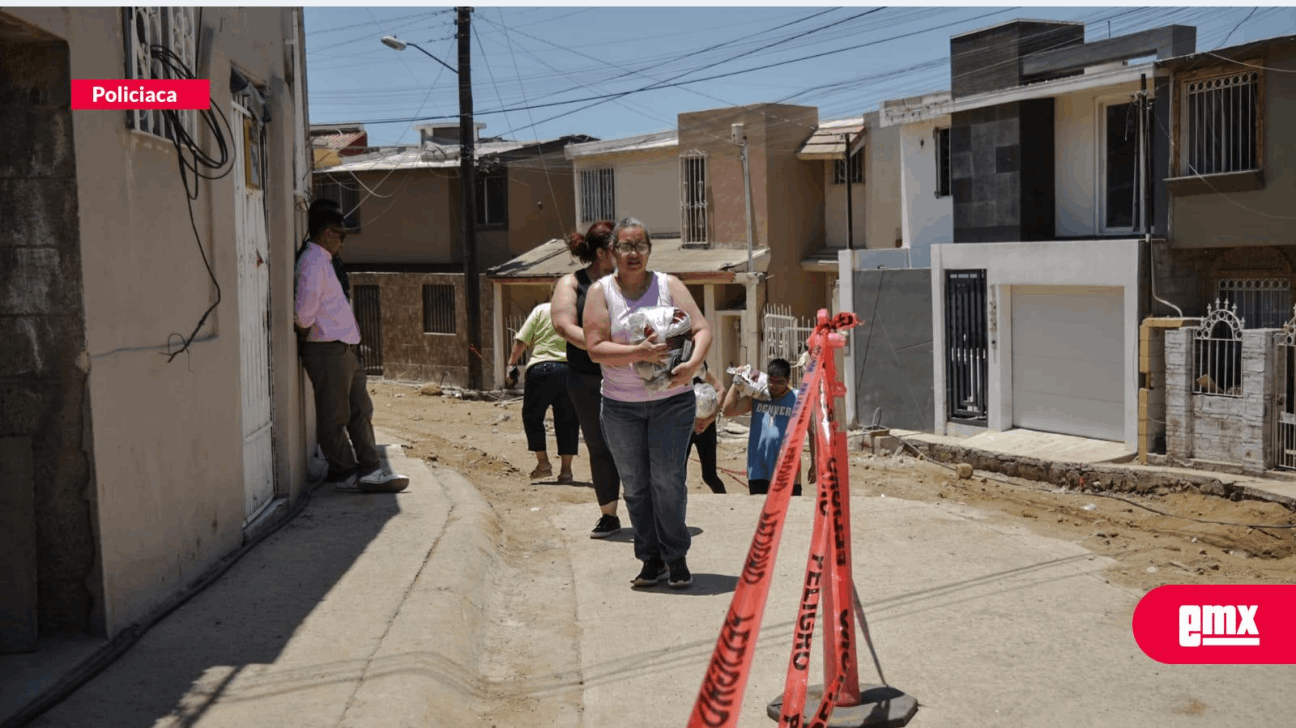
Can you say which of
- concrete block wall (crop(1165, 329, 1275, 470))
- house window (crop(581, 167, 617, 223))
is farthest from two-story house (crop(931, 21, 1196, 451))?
house window (crop(581, 167, 617, 223))

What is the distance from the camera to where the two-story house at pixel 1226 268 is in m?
14.9

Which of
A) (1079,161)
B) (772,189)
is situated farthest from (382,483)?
(772,189)

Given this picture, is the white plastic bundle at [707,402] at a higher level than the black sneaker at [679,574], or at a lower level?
higher

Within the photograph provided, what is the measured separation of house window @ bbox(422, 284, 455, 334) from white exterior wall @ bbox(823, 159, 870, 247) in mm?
10070

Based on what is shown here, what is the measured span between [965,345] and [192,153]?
16.5m

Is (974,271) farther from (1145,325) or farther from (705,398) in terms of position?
(705,398)

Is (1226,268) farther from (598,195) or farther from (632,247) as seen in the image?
(598,195)

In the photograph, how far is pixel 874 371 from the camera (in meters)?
22.5

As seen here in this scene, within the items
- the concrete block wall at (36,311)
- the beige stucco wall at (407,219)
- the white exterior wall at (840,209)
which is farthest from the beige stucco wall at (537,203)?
the concrete block wall at (36,311)

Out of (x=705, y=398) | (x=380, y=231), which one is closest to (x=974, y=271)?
(x=705, y=398)

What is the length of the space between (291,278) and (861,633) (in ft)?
14.3

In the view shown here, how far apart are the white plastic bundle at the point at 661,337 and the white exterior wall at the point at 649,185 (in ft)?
81.5

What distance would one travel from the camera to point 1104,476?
642 inches

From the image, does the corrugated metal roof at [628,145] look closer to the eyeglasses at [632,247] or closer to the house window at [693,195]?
the house window at [693,195]
